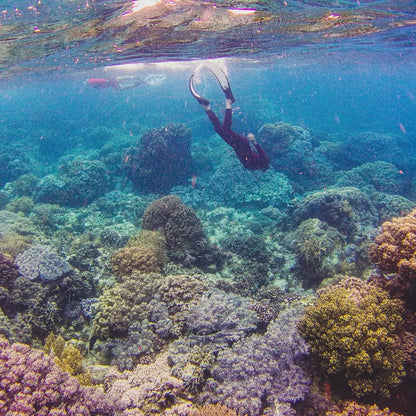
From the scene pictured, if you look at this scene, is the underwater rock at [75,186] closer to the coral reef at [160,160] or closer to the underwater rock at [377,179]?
the coral reef at [160,160]

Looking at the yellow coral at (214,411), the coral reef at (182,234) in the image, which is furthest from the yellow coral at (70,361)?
the coral reef at (182,234)

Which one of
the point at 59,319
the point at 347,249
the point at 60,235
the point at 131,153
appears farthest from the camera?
the point at 131,153

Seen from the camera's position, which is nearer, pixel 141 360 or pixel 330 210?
pixel 141 360

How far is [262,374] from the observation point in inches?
160

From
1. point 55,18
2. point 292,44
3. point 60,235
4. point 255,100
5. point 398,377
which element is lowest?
point 255,100

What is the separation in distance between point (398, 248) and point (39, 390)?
558 cm

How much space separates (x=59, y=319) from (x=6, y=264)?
192 centimetres

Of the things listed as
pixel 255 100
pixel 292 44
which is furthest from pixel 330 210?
pixel 255 100

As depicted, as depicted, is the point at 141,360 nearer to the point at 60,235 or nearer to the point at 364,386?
the point at 364,386

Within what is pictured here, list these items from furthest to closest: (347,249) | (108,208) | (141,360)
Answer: (108,208)
(347,249)
(141,360)

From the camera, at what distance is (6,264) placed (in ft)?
20.5

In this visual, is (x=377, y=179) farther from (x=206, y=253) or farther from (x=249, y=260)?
(x=206, y=253)

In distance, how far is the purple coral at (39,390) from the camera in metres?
2.92

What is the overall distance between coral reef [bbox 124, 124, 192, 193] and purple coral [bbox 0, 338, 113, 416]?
12.8 m
